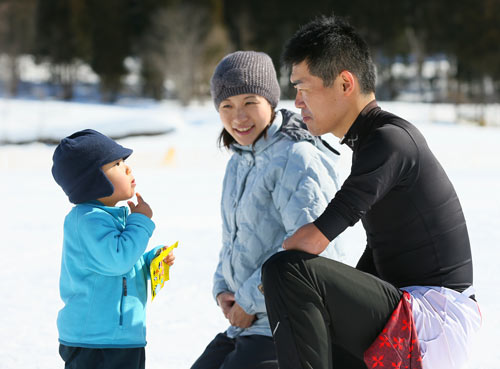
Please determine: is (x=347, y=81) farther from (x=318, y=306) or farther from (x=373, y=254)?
(x=318, y=306)

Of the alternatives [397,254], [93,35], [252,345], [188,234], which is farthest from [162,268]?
[93,35]

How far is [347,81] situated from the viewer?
2.19 m

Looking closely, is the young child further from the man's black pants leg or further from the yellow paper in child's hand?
the man's black pants leg

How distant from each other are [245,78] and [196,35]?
28.0 m

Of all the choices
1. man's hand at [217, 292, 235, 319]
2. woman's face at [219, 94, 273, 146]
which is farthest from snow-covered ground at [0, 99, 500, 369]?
man's hand at [217, 292, 235, 319]

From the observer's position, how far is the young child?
7.57 ft

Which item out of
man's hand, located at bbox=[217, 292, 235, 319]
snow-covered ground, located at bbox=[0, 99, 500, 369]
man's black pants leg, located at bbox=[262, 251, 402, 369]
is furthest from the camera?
snow-covered ground, located at bbox=[0, 99, 500, 369]

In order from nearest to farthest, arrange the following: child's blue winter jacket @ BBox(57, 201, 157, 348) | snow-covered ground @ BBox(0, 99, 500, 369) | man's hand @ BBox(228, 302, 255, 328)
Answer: child's blue winter jacket @ BBox(57, 201, 157, 348) → man's hand @ BBox(228, 302, 255, 328) → snow-covered ground @ BBox(0, 99, 500, 369)

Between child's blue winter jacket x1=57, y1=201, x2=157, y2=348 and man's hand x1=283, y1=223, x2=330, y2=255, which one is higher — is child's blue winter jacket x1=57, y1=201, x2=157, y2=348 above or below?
below

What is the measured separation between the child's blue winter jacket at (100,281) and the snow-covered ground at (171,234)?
72cm

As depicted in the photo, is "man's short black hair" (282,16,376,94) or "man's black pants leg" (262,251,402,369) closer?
"man's black pants leg" (262,251,402,369)

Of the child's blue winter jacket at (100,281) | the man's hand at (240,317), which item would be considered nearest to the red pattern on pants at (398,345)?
the man's hand at (240,317)

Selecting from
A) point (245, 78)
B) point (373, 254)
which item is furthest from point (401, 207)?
point (245, 78)

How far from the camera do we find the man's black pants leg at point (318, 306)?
1.89 m
